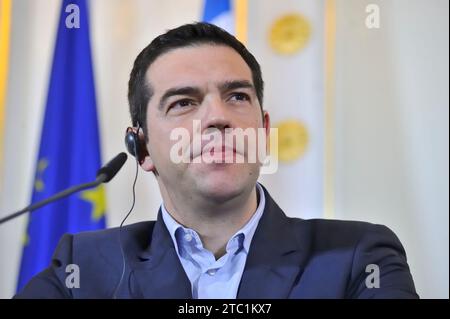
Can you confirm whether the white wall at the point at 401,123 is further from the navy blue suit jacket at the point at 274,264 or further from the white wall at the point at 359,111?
the navy blue suit jacket at the point at 274,264

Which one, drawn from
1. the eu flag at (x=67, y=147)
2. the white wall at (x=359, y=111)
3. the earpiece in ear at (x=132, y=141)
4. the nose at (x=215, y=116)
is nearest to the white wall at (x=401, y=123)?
the white wall at (x=359, y=111)

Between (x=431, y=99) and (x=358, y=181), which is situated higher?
(x=431, y=99)

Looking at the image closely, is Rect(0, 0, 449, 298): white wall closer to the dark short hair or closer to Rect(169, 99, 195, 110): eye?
the dark short hair

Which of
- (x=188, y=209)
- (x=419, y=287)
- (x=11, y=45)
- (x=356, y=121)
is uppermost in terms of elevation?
(x=11, y=45)

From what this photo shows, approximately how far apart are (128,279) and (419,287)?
748 mm

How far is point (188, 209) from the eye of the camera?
124 cm

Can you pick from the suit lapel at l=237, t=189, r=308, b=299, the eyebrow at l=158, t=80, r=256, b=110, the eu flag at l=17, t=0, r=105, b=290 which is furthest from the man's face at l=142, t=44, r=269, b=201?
the eu flag at l=17, t=0, r=105, b=290

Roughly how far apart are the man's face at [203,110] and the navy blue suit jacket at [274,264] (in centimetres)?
13

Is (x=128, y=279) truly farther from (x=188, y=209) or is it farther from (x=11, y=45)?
(x=11, y=45)

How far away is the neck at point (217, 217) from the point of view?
3.95 ft

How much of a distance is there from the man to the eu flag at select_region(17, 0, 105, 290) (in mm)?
146

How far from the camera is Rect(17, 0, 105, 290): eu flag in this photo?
4.61 feet

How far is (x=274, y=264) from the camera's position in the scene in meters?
1.13
